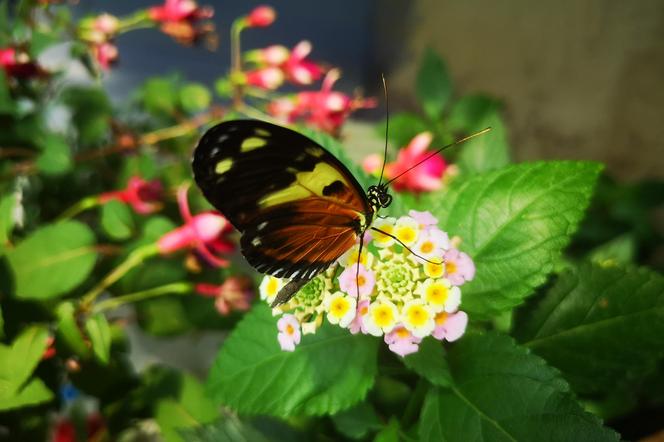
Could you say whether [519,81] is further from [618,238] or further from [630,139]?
[618,238]

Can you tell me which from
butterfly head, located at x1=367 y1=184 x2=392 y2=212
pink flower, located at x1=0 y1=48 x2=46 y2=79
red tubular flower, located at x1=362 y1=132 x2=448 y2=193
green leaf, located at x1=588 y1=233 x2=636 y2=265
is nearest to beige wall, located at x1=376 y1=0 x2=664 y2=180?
green leaf, located at x1=588 y1=233 x2=636 y2=265

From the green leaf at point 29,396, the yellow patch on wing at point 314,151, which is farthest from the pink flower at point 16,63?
the yellow patch on wing at point 314,151

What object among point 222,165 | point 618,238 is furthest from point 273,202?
point 618,238

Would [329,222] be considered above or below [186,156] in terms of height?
above

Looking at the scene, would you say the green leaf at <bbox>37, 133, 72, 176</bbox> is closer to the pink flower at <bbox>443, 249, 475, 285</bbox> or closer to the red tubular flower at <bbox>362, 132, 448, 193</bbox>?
the red tubular flower at <bbox>362, 132, 448, 193</bbox>

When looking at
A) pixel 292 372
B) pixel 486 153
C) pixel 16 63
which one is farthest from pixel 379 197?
pixel 16 63

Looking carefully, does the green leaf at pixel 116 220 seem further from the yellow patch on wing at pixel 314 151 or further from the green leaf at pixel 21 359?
the yellow patch on wing at pixel 314 151
